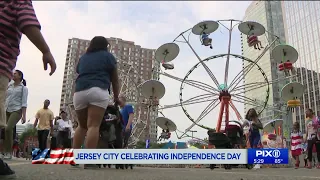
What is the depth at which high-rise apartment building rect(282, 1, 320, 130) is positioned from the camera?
61006 millimetres

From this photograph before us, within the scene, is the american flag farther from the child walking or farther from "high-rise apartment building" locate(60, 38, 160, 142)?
"high-rise apartment building" locate(60, 38, 160, 142)

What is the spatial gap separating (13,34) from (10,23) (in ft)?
0.29

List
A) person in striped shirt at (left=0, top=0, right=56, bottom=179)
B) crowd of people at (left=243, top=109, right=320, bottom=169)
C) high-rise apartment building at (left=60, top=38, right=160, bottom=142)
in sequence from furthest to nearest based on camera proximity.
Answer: high-rise apartment building at (left=60, top=38, right=160, bottom=142) → crowd of people at (left=243, top=109, right=320, bottom=169) → person in striped shirt at (left=0, top=0, right=56, bottom=179)

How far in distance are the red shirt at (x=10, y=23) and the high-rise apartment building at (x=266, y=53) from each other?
16.0 m

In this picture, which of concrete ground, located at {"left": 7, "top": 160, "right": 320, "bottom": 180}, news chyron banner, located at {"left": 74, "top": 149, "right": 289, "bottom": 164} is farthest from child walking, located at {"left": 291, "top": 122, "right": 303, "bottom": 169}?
news chyron banner, located at {"left": 74, "top": 149, "right": 289, "bottom": 164}

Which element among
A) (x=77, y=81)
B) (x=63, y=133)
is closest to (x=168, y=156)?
(x=77, y=81)

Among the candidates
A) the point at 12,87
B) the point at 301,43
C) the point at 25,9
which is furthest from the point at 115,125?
the point at 301,43

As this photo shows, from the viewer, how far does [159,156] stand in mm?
3723

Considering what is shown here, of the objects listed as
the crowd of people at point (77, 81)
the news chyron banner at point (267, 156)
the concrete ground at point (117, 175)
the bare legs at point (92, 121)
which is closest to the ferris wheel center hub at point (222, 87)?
the crowd of people at point (77, 81)

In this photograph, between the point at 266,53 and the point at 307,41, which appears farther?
the point at 307,41

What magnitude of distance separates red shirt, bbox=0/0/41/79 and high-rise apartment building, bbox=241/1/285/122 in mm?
15970

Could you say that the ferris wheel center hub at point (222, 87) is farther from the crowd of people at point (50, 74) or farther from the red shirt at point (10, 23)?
the red shirt at point (10, 23)

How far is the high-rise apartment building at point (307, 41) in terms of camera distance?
6101cm

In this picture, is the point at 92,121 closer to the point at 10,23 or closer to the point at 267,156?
the point at 10,23
